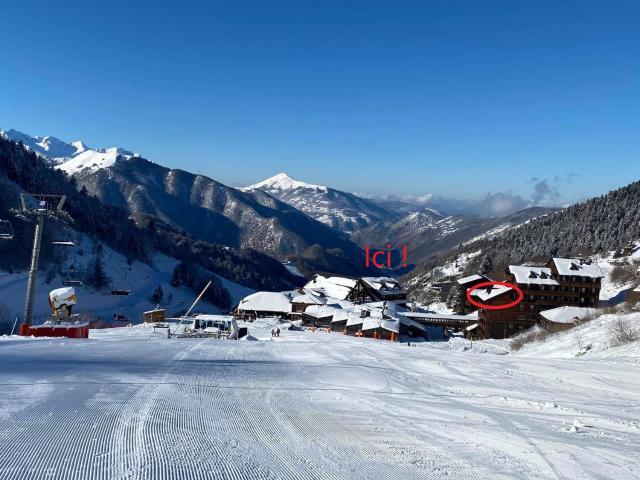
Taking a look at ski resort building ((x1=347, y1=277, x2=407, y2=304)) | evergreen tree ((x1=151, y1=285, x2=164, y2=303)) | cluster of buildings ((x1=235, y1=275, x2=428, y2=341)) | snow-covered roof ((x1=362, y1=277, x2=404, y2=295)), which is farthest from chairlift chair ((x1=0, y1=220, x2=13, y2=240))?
snow-covered roof ((x1=362, y1=277, x2=404, y2=295))

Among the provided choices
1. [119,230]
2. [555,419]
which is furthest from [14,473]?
[119,230]

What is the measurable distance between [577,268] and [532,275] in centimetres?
616

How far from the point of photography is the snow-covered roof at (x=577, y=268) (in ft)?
209

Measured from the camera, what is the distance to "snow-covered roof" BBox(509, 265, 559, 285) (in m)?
63.2

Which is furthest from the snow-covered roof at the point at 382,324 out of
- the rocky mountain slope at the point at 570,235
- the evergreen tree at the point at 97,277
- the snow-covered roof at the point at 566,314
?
the rocky mountain slope at the point at 570,235

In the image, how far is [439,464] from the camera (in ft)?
19.5

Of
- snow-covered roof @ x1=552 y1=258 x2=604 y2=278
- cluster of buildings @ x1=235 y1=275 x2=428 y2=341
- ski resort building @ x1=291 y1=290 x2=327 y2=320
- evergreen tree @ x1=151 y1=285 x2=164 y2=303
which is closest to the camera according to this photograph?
cluster of buildings @ x1=235 y1=275 x2=428 y2=341

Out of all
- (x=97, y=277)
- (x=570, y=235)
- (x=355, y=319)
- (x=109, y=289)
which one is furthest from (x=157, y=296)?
(x=570, y=235)

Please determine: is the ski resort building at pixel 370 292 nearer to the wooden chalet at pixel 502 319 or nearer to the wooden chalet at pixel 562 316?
→ the wooden chalet at pixel 502 319

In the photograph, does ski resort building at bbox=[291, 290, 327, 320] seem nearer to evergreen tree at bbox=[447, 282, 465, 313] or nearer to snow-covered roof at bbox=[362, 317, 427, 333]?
snow-covered roof at bbox=[362, 317, 427, 333]

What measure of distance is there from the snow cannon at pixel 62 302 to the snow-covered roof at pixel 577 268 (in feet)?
199

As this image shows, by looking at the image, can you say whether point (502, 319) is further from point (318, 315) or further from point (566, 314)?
point (318, 315)

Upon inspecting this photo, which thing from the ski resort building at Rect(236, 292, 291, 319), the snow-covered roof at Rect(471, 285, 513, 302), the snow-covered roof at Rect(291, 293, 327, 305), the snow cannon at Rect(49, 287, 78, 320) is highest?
the snow cannon at Rect(49, 287, 78, 320)

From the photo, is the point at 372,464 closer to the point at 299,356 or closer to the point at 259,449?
the point at 259,449
